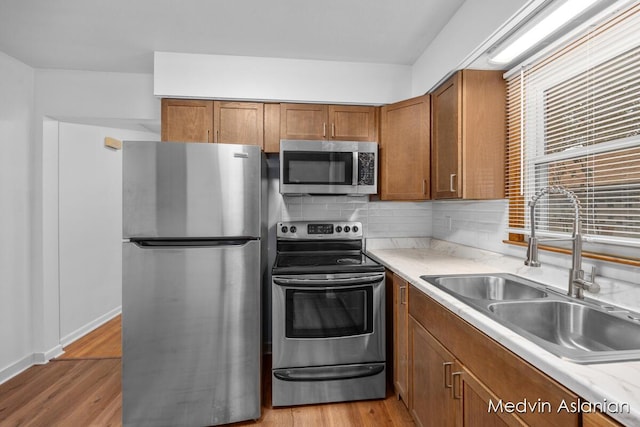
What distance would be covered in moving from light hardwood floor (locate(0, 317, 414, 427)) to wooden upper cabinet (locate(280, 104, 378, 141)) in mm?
1908

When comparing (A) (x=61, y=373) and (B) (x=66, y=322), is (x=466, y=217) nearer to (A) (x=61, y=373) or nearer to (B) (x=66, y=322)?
(A) (x=61, y=373)

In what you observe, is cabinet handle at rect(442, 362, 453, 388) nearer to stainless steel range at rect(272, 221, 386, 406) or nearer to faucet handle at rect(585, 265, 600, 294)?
faucet handle at rect(585, 265, 600, 294)

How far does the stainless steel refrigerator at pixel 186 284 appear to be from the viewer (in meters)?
1.77

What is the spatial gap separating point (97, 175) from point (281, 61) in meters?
2.37

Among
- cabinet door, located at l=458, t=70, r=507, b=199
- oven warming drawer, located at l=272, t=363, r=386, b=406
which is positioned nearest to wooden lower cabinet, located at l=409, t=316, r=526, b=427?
oven warming drawer, located at l=272, t=363, r=386, b=406

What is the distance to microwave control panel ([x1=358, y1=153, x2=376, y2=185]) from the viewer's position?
2.33 meters

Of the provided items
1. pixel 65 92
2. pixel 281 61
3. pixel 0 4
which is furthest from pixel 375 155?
pixel 65 92

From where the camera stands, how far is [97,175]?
10.8 ft

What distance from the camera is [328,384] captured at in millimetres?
2010

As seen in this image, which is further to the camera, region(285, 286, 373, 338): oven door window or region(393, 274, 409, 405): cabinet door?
region(285, 286, 373, 338): oven door window

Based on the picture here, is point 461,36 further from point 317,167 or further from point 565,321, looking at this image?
point 565,321

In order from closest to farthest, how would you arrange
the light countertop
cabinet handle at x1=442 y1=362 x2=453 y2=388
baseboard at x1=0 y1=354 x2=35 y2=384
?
the light countertop, cabinet handle at x1=442 y1=362 x2=453 y2=388, baseboard at x1=0 y1=354 x2=35 y2=384

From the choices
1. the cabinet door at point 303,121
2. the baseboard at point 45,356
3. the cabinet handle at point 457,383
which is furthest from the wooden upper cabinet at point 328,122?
the baseboard at point 45,356

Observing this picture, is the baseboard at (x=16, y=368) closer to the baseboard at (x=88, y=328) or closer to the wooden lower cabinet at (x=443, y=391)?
the baseboard at (x=88, y=328)
